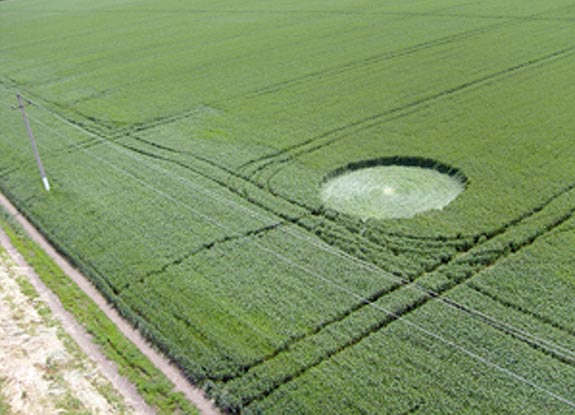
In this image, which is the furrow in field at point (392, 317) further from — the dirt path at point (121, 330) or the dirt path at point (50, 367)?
the dirt path at point (50, 367)

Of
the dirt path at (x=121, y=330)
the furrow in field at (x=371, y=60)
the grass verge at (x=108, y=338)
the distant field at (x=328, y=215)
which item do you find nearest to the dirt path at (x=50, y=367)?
the dirt path at (x=121, y=330)

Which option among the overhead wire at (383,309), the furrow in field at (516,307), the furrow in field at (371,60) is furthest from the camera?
the furrow in field at (371,60)

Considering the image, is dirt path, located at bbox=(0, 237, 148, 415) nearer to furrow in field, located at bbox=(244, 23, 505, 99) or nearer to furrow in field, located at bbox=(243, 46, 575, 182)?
furrow in field, located at bbox=(243, 46, 575, 182)

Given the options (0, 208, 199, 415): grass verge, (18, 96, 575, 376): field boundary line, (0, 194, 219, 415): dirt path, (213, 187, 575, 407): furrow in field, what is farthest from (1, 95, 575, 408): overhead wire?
(0, 208, 199, 415): grass verge

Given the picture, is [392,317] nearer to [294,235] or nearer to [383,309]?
[383,309]

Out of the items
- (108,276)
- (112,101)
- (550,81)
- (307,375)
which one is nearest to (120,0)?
(112,101)
